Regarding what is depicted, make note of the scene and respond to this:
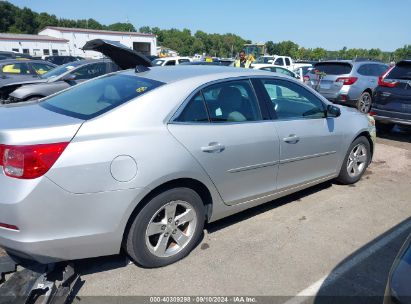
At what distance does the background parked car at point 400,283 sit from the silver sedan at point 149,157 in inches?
63.9

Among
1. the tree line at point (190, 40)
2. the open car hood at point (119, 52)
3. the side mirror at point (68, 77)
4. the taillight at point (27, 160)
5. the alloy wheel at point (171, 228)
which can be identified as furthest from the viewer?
the tree line at point (190, 40)

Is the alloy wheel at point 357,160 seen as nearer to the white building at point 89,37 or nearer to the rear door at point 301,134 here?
the rear door at point 301,134

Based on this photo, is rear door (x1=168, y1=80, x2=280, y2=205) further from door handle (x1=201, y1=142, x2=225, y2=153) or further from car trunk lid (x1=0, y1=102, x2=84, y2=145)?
car trunk lid (x1=0, y1=102, x2=84, y2=145)

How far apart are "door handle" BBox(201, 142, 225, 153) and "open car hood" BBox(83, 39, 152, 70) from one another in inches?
110

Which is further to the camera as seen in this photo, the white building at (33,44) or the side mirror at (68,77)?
the white building at (33,44)

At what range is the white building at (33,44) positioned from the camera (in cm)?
5575

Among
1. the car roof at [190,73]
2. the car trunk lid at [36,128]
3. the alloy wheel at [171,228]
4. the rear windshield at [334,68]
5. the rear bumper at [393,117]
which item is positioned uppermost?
the car roof at [190,73]

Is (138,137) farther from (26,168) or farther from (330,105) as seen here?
(330,105)

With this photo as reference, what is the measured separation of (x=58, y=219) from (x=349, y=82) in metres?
9.01

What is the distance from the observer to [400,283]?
1.66m

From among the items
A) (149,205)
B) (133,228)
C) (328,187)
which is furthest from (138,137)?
(328,187)

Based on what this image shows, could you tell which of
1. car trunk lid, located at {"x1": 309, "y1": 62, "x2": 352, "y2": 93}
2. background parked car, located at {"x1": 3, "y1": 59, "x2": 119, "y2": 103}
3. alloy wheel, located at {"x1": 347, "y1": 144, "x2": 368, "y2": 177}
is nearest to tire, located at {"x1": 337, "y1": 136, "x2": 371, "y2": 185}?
alloy wheel, located at {"x1": 347, "y1": 144, "x2": 368, "y2": 177}

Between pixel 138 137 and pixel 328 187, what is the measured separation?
10.4 feet

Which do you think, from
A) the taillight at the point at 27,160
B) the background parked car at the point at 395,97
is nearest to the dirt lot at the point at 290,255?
the taillight at the point at 27,160
